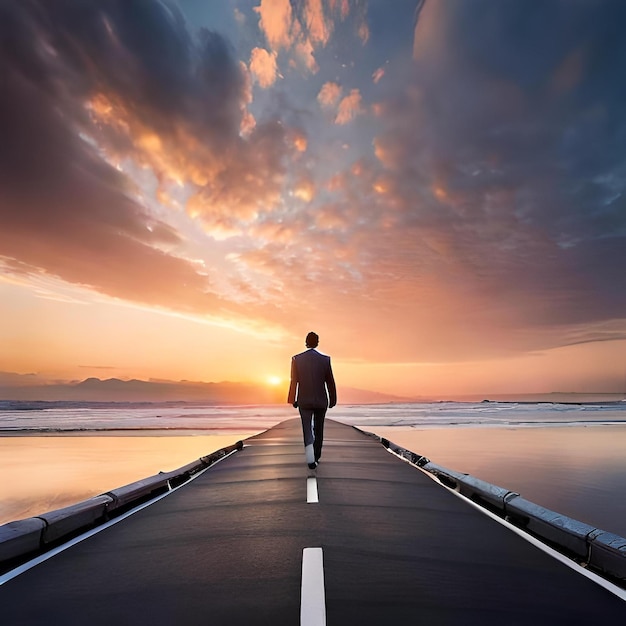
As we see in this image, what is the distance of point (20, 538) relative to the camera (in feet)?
15.1

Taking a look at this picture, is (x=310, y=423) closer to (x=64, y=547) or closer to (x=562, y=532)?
(x=64, y=547)

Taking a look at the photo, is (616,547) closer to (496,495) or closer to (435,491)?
(496,495)

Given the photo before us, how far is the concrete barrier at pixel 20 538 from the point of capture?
4414mm

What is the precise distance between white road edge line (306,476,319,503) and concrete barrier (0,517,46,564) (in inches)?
138

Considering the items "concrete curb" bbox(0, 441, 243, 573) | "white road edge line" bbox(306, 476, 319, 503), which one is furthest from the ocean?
"white road edge line" bbox(306, 476, 319, 503)

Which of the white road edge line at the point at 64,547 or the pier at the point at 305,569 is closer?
the pier at the point at 305,569

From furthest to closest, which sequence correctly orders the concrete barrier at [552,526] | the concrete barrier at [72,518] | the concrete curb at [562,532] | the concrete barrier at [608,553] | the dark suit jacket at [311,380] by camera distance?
1. the dark suit jacket at [311,380]
2. the concrete barrier at [72,518]
3. the concrete barrier at [552,526]
4. the concrete curb at [562,532]
5. the concrete barrier at [608,553]

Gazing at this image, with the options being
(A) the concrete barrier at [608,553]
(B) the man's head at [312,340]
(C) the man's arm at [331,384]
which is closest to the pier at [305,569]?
(A) the concrete barrier at [608,553]

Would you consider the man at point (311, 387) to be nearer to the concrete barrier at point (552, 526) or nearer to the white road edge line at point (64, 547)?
the white road edge line at point (64, 547)

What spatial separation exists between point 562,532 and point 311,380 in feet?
17.8

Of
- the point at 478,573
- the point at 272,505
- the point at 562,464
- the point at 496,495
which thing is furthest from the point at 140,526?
the point at 562,464

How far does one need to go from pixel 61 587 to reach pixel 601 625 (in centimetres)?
392

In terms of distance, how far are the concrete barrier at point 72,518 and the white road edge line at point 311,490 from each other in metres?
2.83

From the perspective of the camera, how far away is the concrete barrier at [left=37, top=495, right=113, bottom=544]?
513 cm
